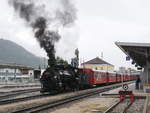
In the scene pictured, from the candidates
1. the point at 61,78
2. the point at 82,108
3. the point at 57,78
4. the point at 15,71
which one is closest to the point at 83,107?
the point at 82,108

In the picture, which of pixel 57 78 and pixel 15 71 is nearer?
pixel 57 78

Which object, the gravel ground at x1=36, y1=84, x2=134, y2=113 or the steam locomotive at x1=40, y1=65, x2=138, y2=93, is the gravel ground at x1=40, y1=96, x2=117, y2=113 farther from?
the steam locomotive at x1=40, y1=65, x2=138, y2=93

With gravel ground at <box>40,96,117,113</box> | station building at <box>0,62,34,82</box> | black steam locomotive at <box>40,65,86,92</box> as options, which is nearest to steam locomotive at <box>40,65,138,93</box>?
black steam locomotive at <box>40,65,86,92</box>

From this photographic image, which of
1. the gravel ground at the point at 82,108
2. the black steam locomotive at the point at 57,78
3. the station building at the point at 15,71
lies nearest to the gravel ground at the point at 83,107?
the gravel ground at the point at 82,108

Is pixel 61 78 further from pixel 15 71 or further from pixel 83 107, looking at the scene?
pixel 15 71

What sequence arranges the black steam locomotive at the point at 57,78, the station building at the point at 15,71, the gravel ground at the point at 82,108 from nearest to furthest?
the gravel ground at the point at 82,108, the black steam locomotive at the point at 57,78, the station building at the point at 15,71

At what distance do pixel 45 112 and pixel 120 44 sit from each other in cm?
1055

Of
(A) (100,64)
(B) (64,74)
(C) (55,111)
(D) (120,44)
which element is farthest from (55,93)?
(A) (100,64)

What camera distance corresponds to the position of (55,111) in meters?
15.2

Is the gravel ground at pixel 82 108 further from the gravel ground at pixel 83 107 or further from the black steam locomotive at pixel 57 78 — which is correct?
the black steam locomotive at pixel 57 78

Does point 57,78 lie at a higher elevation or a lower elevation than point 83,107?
higher

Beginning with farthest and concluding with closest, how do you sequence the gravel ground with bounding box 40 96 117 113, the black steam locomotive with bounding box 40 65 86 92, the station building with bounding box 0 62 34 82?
the station building with bounding box 0 62 34 82
the black steam locomotive with bounding box 40 65 86 92
the gravel ground with bounding box 40 96 117 113

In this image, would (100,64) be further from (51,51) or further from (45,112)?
(45,112)

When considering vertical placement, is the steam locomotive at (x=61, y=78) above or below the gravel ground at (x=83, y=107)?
above
